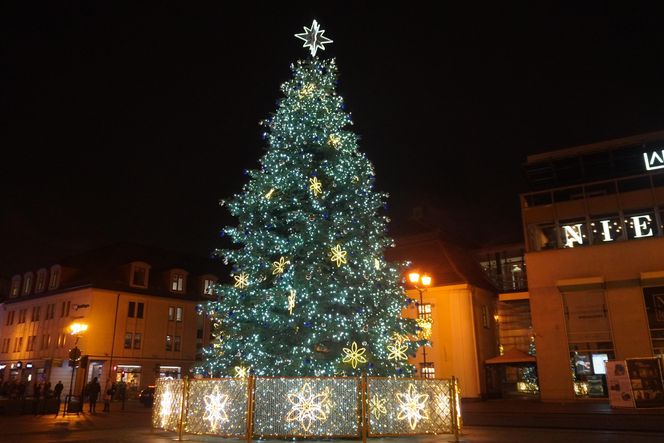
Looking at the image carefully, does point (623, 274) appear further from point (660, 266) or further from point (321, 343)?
point (321, 343)

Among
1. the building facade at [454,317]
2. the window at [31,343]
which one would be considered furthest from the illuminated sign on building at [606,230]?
the window at [31,343]

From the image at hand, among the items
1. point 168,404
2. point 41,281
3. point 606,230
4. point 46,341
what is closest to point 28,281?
point 41,281

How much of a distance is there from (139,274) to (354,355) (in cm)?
3717

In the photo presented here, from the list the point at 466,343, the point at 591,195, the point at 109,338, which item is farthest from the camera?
the point at 109,338

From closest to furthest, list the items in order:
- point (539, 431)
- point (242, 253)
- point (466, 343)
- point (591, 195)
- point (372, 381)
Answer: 1. point (372, 381)
2. point (539, 431)
3. point (242, 253)
4. point (591, 195)
5. point (466, 343)

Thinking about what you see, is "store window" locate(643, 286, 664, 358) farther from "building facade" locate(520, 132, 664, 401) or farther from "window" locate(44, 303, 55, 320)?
"window" locate(44, 303, 55, 320)

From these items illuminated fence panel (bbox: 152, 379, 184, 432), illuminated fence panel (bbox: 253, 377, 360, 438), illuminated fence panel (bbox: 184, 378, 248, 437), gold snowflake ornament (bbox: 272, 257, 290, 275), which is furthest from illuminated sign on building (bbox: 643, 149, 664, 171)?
illuminated fence panel (bbox: 152, 379, 184, 432)

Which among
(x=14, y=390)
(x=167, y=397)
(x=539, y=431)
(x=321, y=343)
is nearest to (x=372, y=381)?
(x=321, y=343)

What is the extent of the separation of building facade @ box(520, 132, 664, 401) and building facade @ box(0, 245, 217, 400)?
30.3 meters

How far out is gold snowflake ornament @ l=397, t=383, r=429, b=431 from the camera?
1174 centimetres

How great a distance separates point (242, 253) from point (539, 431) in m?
10.2

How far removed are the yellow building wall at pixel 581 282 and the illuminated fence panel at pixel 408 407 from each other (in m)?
18.2

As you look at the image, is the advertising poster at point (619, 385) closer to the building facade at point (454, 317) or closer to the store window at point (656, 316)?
the store window at point (656, 316)

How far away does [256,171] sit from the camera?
57.7 feet
